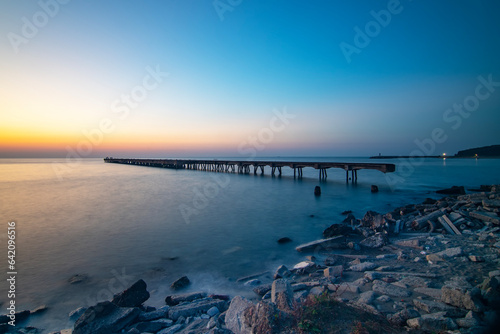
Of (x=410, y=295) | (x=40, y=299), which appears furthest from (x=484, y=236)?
(x=40, y=299)

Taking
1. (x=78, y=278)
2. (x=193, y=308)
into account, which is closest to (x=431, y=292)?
(x=193, y=308)

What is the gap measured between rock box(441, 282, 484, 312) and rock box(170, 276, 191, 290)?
4.68 m

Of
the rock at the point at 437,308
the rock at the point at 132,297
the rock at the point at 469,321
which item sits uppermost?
the rock at the point at 469,321

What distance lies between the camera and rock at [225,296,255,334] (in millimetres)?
3121

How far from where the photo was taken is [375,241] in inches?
277

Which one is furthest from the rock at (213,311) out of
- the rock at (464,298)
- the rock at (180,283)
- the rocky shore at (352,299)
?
the rock at (464,298)

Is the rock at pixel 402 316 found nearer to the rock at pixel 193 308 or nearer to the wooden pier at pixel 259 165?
the rock at pixel 193 308

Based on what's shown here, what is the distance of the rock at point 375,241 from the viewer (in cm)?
689

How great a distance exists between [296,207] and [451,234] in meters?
8.03

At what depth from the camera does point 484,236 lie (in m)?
6.69

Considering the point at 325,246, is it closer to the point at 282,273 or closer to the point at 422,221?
the point at 282,273

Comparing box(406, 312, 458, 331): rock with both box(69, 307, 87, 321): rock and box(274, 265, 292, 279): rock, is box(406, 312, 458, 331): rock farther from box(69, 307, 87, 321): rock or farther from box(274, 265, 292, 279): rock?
→ box(69, 307, 87, 321): rock

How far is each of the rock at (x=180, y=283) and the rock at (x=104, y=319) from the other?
1522mm

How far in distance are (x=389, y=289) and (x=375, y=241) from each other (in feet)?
10.7
